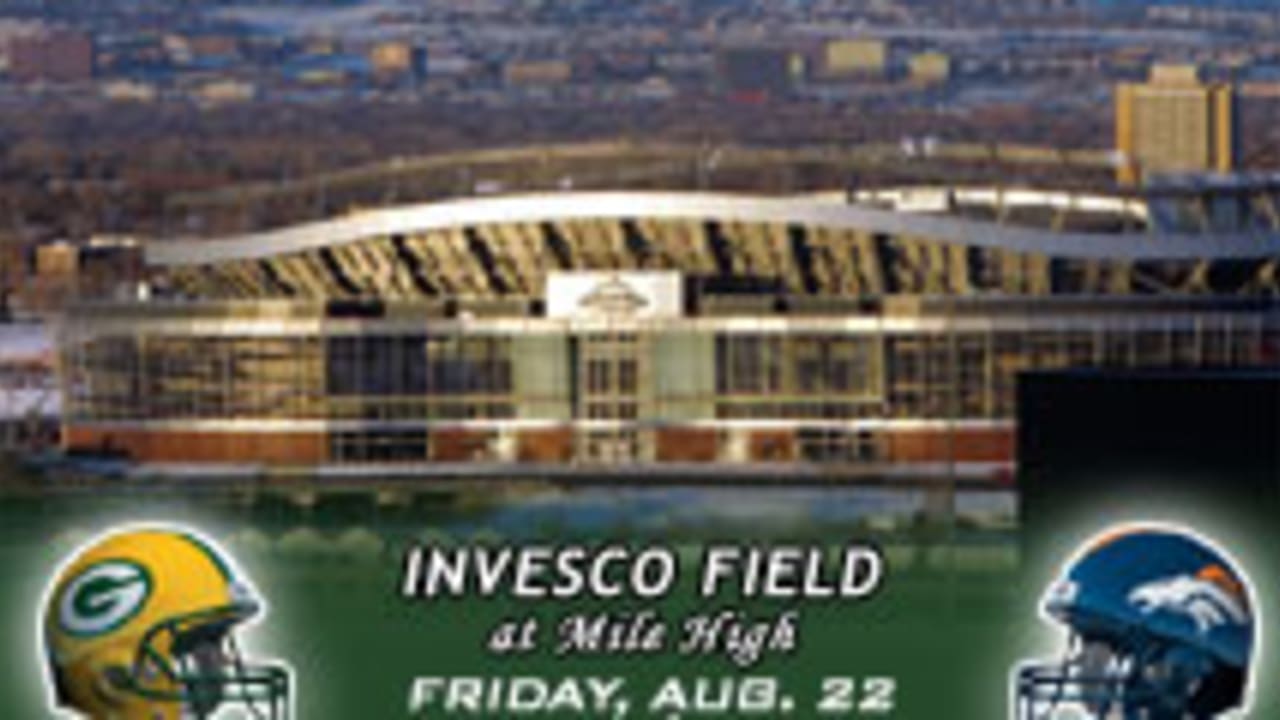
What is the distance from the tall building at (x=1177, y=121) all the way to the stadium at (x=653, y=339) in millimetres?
11906

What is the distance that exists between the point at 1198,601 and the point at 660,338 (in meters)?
9.70

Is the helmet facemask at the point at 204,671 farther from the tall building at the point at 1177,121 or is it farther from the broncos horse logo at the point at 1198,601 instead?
the tall building at the point at 1177,121

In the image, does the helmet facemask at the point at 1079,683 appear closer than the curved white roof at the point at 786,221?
Yes

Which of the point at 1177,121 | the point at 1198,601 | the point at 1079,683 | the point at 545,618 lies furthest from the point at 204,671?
the point at 1177,121

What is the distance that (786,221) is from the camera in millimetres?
21094

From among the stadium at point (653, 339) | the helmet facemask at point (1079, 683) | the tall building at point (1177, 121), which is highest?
the helmet facemask at point (1079, 683)

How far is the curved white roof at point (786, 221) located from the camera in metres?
21.2

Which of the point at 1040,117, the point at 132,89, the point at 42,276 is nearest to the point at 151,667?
the point at 42,276

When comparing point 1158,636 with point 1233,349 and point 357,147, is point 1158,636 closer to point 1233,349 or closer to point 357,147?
point 1233,349

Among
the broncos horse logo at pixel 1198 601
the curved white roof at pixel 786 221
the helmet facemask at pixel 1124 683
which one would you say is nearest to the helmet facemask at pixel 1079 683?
the helmet facemask at pixel 1124 683

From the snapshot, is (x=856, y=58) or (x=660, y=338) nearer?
(x=660, y=338)

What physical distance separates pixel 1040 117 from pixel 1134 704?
3684 cm

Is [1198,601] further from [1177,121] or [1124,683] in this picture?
[1177,121]

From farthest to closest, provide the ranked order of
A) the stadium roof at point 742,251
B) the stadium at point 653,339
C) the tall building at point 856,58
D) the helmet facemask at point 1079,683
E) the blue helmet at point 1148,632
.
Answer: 1. the tall building at point 856,58
2. the stadium roof at point 742,251
3. the stadium at point 653,339
4. the helmet facemask at point 1079,683
5. the blue helmet at point 1148,632
